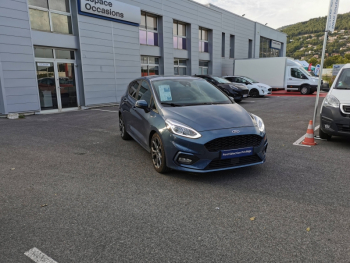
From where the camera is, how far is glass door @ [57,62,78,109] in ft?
43.1

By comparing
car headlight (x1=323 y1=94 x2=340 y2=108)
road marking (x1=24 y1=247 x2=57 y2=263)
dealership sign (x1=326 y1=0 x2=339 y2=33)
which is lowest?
road marking (x1=24 y1=247 x2=57 y2=263)

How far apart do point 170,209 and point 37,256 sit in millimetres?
1463

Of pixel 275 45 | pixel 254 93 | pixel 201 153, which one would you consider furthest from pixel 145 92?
pixel 275 45

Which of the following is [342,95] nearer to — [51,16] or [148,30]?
[51,16]

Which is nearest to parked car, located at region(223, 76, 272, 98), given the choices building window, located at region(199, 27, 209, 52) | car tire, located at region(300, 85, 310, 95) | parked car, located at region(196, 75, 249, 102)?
parked car, located at region(196, 75, 249, 102)

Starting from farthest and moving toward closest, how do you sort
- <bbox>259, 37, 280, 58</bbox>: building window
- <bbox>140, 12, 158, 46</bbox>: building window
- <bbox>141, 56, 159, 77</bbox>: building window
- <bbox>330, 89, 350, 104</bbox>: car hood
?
<bbox>259, 37, 280, 58</bbox>: building window < <bbox>141, 56, 159, 77</bbox>: building window < <bbox>140, 12, 158, 46</bbox>: building window < <bbox>330, 89, 350, 104</bbox>: car hood

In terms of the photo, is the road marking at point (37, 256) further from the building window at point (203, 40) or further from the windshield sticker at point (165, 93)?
the building window at point (203, 40)

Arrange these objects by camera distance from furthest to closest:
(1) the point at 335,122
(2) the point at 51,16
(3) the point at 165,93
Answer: (2) the point at 51,16
(1) the point at 335,122
(3) the point at 165,93

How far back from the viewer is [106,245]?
2660 mm

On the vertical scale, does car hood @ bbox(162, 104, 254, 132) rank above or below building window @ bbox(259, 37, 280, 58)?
below

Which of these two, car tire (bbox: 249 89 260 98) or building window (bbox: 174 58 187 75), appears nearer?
car tire (bbox: 249 89 260 98)

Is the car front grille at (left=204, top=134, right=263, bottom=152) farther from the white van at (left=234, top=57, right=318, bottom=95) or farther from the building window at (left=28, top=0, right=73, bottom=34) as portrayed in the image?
the white van at (left=234, top=57, right=318, bottom=95)

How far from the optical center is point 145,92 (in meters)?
5.59

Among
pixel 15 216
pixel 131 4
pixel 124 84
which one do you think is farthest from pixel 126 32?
pixel 15 216
